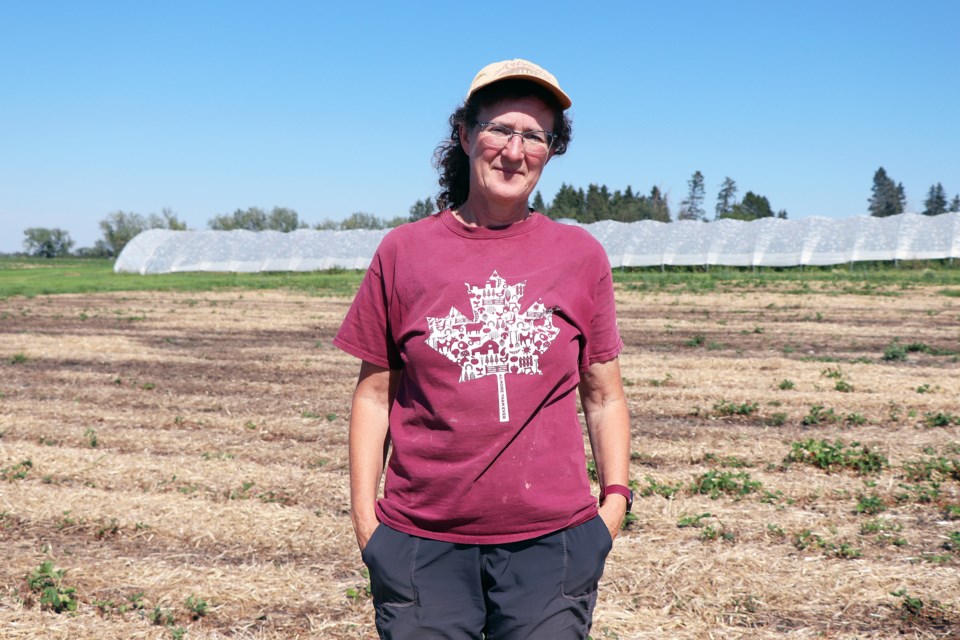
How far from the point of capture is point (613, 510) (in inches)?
107

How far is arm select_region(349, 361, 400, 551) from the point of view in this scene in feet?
8.88

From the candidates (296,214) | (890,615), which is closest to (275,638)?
(890,615)

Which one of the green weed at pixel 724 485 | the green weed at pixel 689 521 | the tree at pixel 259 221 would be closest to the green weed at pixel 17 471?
the green weed at pixel 689 521

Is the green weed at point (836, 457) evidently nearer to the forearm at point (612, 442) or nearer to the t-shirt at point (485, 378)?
the forearm at point (612, 442)

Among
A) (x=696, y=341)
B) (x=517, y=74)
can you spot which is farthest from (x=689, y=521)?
(x=696, y=341)

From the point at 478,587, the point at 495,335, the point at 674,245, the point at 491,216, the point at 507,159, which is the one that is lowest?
the point at 478,587

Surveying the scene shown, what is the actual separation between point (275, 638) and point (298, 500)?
2.28m

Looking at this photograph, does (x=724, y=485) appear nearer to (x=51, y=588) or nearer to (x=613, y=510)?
(x=613, y=510)

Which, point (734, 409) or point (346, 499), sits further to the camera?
point (734, 409)

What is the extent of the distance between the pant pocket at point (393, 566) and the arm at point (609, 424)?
0.65 metres

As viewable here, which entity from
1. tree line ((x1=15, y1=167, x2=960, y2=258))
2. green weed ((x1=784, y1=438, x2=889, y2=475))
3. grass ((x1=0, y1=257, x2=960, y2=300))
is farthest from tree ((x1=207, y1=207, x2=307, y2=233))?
green weed ((x1=784, y1=438, x2=889, y2=475))

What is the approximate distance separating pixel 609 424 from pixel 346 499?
447 centimetres

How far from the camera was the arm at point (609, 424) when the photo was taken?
279cm

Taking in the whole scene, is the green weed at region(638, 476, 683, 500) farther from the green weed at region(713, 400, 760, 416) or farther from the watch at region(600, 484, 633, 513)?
the watch at region(600, 484, 633, 513)
